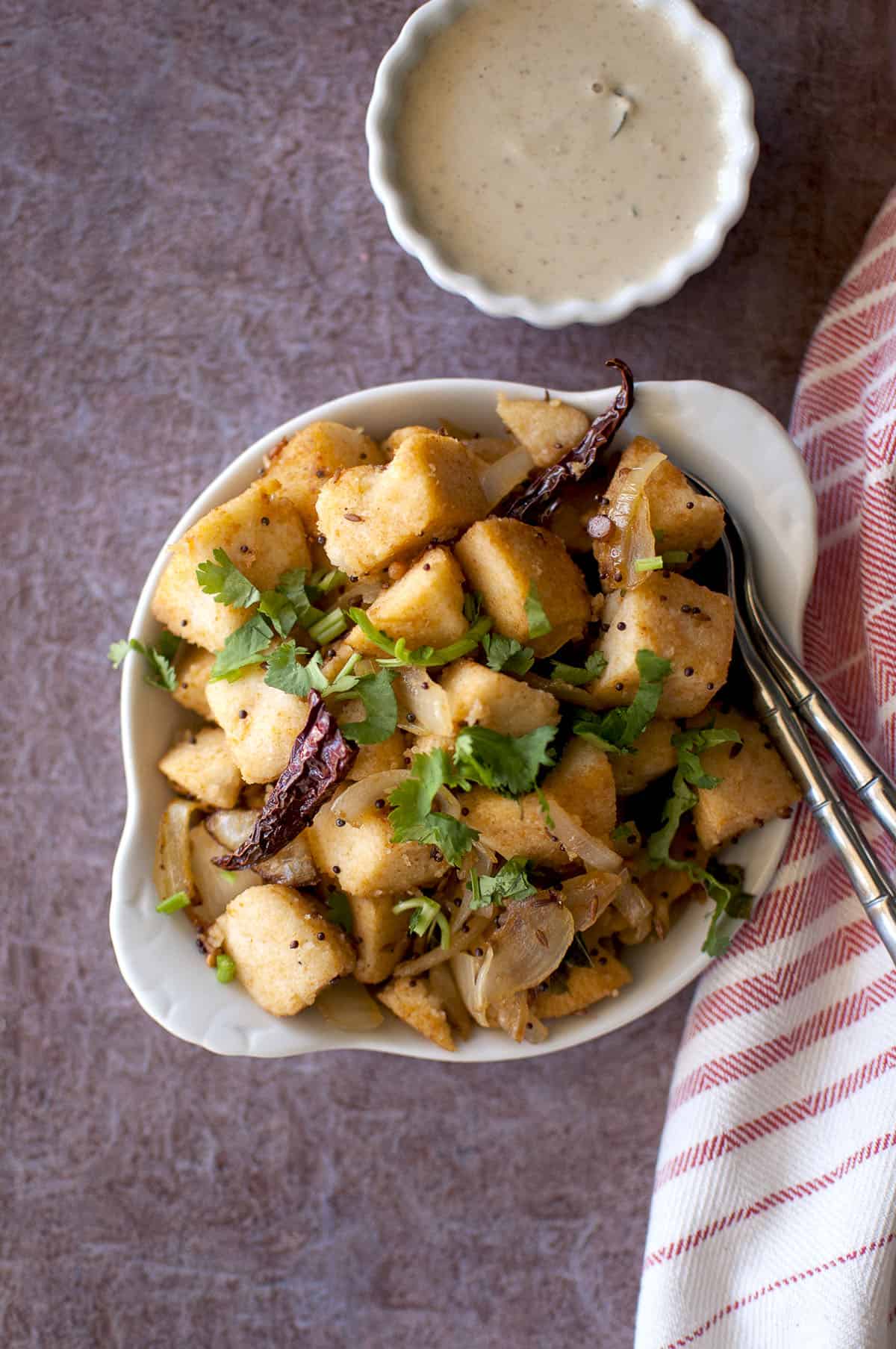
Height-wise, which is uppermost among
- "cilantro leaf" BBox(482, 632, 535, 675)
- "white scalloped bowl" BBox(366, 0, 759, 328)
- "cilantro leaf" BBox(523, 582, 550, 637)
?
"white scalloped bowl" BBox(366, 0, 759, 328)

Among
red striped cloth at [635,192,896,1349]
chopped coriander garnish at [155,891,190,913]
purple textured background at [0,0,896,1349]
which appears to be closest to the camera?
chopped coriander garnish at [155,891,190,913]

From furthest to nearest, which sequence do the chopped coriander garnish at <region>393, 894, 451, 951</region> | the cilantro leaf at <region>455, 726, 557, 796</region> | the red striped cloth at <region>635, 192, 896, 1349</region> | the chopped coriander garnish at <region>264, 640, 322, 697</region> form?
the red striped cloth at <region>635, 192, 896, 1349</region> < the chopped coriander garnish at <region>393, 894, 451, 951</region> < the chopped coriander garnish at <region>264, 640, 322, 697</region> < the cilantro leaf at <region>455, 726, 557, 796</region>

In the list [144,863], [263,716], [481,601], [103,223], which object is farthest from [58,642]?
[481,601]

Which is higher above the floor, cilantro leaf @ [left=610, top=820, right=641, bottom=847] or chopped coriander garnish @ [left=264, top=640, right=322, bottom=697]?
chopped coriander garnish @ [left=264, top=640, right=322, bottom=697]

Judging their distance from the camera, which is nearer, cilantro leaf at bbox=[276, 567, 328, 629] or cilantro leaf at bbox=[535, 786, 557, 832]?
cilantro leaf at bbox=[535, 786, 557, 832]

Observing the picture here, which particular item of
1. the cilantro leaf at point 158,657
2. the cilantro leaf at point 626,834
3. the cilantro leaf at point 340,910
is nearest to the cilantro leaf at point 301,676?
the cilantro leaf at point 158,657

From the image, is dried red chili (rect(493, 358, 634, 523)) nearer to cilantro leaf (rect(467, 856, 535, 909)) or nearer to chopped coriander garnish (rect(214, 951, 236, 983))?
cilantro leaf (rect(467, 856, 535, 909))

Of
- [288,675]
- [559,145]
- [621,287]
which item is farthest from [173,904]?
[559,145]

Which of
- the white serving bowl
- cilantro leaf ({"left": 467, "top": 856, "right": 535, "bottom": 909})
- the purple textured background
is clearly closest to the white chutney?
the purple textured background

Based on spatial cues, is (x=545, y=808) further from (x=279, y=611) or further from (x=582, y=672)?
(x=279, y=611)
